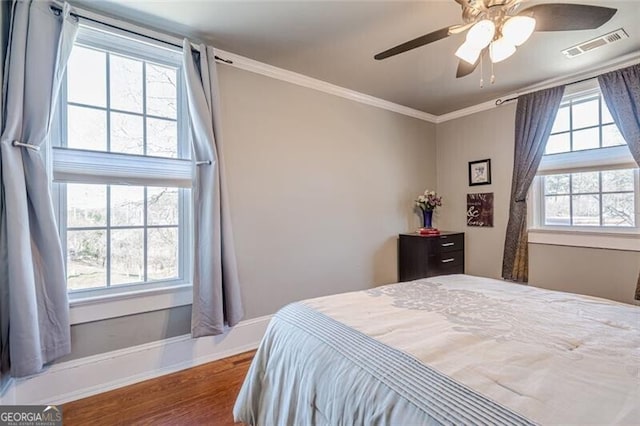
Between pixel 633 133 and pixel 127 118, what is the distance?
13.0 feet

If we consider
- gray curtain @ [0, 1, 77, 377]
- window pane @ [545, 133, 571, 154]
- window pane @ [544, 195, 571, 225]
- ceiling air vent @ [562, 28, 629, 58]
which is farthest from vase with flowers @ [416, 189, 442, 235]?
gray curtain @ [0, 1, 77, 377]

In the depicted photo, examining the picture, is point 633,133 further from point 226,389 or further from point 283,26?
point 226,389

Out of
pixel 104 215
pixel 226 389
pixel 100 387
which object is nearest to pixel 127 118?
pixel 104 215

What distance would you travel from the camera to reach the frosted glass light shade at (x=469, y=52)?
1.55m

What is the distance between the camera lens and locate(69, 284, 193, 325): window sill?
1.94m

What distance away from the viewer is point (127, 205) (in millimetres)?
2176

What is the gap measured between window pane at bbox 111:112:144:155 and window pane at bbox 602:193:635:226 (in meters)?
4.01

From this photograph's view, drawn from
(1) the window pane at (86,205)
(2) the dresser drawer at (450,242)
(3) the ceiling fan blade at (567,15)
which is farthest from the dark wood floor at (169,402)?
(3) the ceiling fan blade at (567,15)

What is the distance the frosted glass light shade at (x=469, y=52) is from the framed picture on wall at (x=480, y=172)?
216cm

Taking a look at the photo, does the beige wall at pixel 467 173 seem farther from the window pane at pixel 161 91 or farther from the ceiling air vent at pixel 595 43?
the window pane at pixel 161 91

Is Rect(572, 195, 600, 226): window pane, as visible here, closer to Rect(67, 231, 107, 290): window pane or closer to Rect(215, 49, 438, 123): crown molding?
Rect(215, 49, 438, 123): crown molding

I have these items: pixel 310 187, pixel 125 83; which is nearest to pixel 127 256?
pixel 125 83

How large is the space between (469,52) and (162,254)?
244cm

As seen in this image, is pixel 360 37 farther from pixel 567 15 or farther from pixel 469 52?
pixel 567 15
